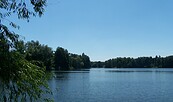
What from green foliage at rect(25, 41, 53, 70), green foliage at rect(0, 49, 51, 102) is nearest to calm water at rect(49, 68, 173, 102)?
green foliage at rect(25, 41, 53, 70)

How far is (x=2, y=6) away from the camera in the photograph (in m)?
4.09

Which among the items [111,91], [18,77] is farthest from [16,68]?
[111,91]

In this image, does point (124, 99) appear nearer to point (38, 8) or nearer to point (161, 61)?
point (38, 8)

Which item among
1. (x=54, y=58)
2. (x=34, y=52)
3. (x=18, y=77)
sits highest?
(x=54, y=58)

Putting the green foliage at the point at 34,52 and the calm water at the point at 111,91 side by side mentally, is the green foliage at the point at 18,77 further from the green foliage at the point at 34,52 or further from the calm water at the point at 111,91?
the calm water at the point at 111,91

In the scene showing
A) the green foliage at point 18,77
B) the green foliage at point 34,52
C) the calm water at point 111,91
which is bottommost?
the calm water at point 111,91

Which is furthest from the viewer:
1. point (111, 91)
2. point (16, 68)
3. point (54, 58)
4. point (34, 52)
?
point (54, 58)

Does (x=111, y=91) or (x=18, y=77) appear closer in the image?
(x=18, y=77)

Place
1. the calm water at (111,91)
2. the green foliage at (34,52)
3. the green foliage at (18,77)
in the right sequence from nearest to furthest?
1. the green foliage at (18,77)
2. the green foliage at (34,52)
3. the calm water at (111,91)

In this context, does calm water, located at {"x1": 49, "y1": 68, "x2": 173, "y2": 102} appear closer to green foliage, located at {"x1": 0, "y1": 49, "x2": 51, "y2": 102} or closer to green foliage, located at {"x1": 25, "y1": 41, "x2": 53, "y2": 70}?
green foliage, located at {"x1": 25, "y1": 41, "x2": 53, "y2": 70}

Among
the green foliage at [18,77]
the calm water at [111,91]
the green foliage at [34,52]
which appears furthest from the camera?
the calm water at [111,91]

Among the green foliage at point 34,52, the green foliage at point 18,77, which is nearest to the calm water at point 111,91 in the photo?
the green foliage at point 34,52

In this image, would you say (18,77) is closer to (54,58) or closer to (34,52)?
(34,52)

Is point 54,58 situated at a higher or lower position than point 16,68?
higher
